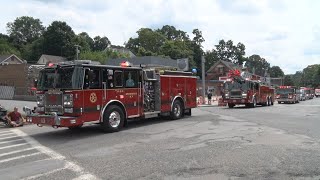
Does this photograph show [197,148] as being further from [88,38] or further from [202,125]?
[88,38]

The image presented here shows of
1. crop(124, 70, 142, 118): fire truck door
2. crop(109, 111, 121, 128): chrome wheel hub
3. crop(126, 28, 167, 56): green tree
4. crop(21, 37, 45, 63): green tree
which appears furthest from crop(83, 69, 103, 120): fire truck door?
crop(126, 28, 167, 56): green tree

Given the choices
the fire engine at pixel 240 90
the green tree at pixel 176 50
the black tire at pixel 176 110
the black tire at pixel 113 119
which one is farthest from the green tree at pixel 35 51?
the black tire at pixel 113 119

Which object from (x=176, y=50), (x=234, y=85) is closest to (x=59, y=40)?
(x=176, y=50)

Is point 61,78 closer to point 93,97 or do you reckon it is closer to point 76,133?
point 93,97

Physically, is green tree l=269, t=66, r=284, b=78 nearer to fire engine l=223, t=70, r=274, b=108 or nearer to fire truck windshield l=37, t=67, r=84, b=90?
fire engine l=223, t=70, r=274, b=108

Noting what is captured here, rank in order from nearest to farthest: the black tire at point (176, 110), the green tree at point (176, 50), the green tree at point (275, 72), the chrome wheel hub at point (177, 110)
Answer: the black tire at point (176, 110) → the chrome wheel hub at point (177, 110) → the green tree at point (176, 50) → the green tree at point (275, 72)

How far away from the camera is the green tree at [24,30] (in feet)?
488

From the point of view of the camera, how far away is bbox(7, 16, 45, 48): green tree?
149 m

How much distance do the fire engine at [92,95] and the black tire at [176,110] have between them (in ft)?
5.89

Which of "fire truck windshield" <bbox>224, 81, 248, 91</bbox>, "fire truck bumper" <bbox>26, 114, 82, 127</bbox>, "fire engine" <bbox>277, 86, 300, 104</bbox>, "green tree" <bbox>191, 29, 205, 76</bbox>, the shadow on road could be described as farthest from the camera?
"green tree" <bbox>191, 29, 205, 76</bbox>

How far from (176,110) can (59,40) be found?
8899 centimetres

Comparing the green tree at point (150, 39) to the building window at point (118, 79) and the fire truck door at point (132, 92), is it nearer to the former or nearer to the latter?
the fire truck door at point (132, 92)

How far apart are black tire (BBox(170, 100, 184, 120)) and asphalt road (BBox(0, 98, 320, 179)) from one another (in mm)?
3494

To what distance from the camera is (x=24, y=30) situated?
150 m
